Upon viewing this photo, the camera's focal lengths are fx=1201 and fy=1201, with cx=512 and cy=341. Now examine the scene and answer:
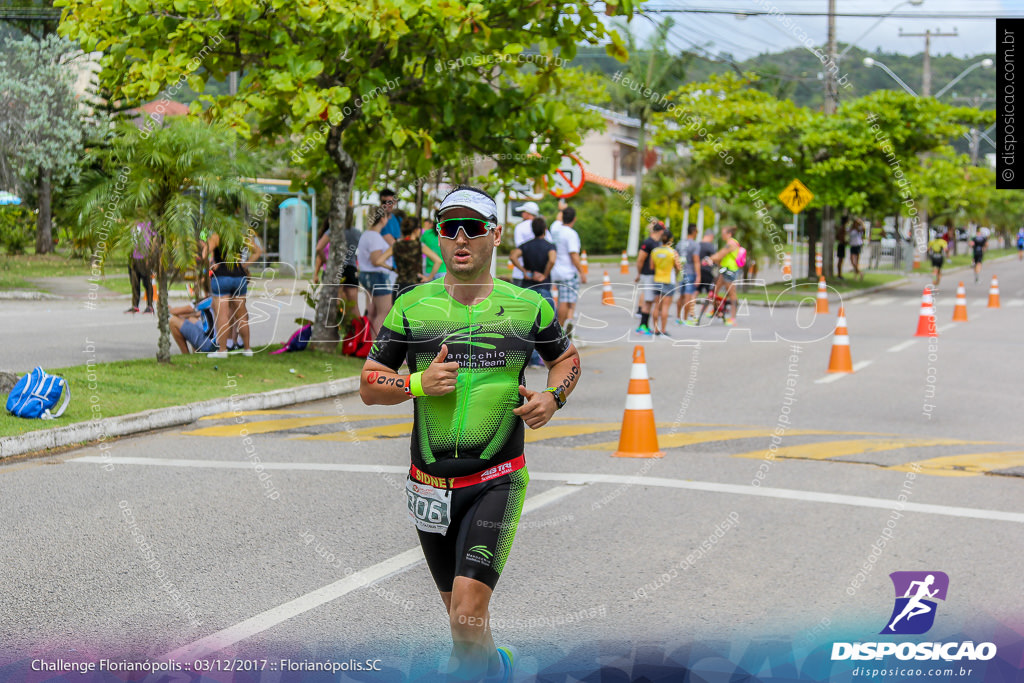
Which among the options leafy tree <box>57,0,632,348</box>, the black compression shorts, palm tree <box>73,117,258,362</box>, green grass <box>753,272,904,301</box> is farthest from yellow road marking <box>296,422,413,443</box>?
green grass <box>753,272,904,301</box>

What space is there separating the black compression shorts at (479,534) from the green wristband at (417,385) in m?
0.38

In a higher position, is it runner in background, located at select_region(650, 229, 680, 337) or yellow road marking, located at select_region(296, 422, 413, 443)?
runner in background, located at select_region(650, 229, 680, 337)

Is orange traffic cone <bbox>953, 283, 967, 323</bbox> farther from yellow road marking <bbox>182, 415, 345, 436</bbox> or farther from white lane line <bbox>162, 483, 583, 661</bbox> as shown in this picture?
white lane line <bbox>162, 483, 583, 661</bbox>

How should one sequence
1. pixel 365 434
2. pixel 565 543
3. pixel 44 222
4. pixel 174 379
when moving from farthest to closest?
1. pixel 44 222
2. pixel 174 379
3. pixel 365 434
4. pixel 565 543

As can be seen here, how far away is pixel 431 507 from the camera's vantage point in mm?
4062

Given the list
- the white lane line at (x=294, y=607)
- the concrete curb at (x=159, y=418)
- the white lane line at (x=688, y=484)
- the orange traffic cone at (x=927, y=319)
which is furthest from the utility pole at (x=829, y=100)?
the white lane line at (x=294, y=607)

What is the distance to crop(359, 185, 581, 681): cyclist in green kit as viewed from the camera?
3986 millimetres

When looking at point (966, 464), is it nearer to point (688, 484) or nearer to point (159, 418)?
point (688, 484)

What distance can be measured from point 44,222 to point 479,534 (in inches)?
1372

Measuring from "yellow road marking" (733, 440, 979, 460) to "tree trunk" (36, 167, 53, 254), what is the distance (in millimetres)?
30151

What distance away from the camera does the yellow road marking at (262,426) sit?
10.6 metres

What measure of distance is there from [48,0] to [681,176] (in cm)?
3382

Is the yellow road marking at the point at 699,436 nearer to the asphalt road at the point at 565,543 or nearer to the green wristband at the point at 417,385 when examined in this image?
the asphalt road at the point at 565,543

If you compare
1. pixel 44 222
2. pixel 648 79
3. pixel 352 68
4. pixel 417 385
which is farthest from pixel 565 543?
pixel 648 79
